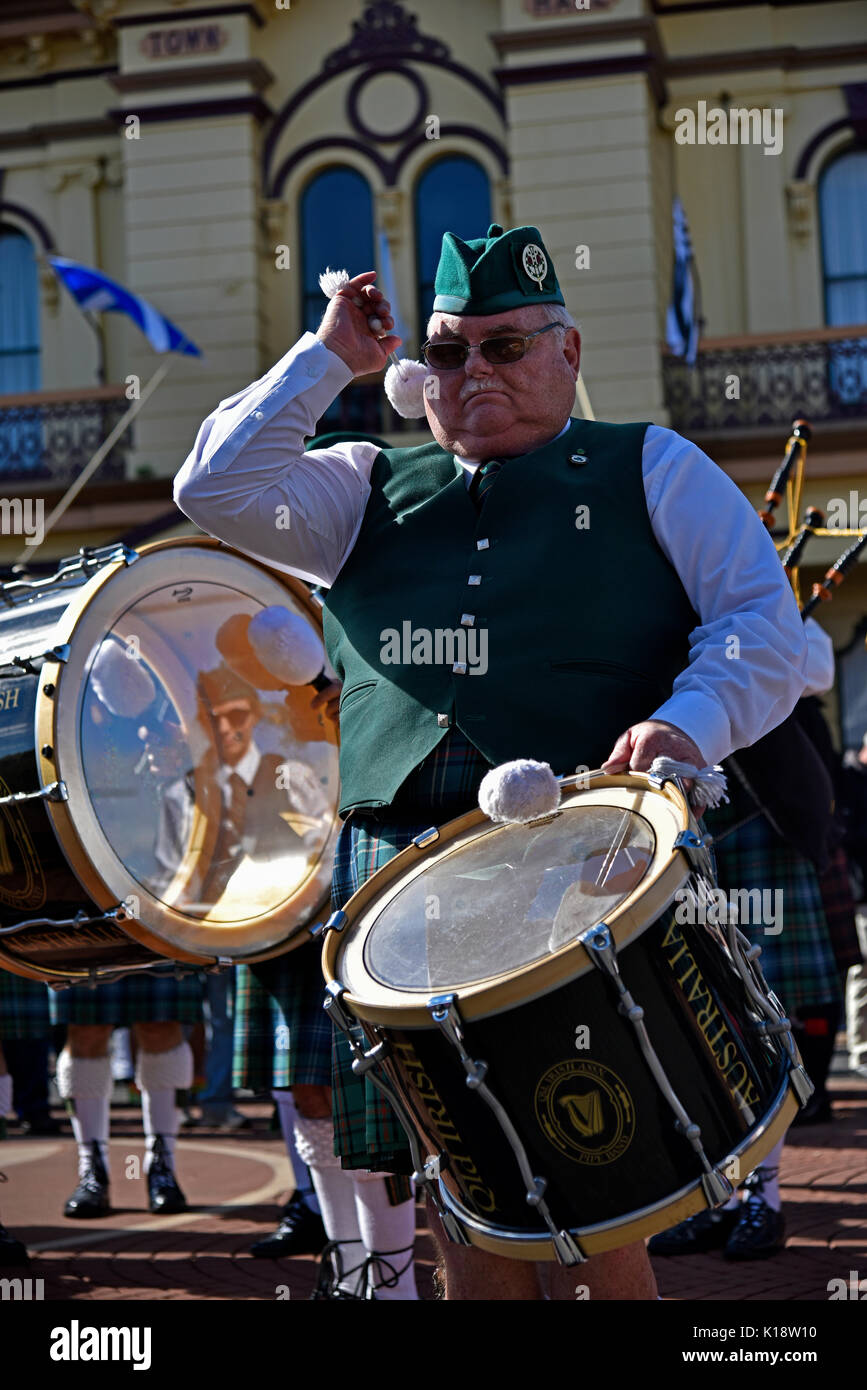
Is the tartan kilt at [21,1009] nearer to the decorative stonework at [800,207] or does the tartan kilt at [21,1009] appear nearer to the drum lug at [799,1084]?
the drum lug at [799,1084]

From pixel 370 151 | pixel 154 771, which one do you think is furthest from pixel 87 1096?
pixel 370 151

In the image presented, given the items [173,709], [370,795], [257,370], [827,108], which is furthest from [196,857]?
[827,108]

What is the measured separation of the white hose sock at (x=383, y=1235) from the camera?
11.6 ft

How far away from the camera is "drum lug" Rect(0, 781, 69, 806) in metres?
3.39

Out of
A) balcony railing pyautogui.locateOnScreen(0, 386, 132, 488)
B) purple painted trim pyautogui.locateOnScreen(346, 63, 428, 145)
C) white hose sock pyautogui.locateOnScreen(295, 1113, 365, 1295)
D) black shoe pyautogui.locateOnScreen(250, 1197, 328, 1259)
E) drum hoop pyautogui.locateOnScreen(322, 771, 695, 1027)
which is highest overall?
purple painted trim pyautogui.locateOnScreen(346, 63, 428, 145)

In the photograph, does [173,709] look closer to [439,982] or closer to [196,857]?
[196,857]

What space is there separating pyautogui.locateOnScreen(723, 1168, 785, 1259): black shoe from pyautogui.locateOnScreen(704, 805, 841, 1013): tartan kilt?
0.87m

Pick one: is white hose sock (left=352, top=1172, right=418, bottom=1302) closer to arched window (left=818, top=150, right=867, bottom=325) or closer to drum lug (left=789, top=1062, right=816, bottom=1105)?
drum lug (left=789, top=1062, right=816, bottom=1105)

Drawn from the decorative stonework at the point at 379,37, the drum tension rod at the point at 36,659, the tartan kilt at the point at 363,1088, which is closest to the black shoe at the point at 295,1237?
the drum tension rod at the point at 36,659

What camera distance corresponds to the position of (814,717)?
5.52 m

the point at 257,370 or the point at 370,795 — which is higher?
the point at 257,370

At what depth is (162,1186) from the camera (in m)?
5.57

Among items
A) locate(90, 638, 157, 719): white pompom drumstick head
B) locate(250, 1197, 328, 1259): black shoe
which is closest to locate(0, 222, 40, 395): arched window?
locate(250, 1197, 328, 1259): black shoe
